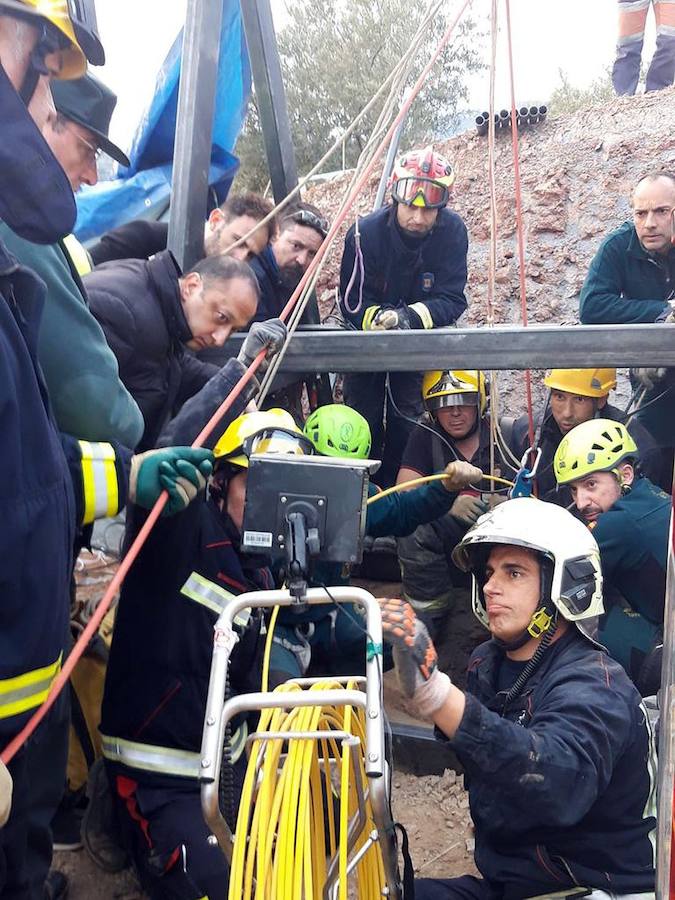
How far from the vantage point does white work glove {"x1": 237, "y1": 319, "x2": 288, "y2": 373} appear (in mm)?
3504

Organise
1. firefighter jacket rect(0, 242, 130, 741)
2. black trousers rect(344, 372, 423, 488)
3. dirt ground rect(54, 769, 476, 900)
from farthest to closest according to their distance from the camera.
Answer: black trousers rect(344, 372, 423, 488), dirt ground rect(54, 769, 476, 900), firefighter jacket rect(0, 242, 130, 741)

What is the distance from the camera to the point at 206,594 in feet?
9.19

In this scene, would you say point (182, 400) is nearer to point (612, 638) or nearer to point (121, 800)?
point (121, 800)

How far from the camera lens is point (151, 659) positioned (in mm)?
2775

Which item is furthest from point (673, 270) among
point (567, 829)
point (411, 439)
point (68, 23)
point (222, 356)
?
point (68, 23)

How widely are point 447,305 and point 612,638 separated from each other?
2447mm

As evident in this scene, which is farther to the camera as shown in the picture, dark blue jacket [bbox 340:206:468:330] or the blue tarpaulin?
dark blue jacket [bbox 340:206:468:330]

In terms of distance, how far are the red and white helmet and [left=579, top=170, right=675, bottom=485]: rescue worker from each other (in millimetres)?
1078

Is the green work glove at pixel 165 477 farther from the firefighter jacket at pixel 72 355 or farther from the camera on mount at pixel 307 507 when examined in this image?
the camera on mount at pixel 307 507

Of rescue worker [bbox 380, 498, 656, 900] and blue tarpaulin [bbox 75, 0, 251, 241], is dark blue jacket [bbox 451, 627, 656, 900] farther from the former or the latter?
blue tarpaulin [bbox 75, 0, 251, 241]

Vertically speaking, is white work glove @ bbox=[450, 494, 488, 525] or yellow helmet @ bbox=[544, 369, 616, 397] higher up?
yellow helmet @ bbox=[544, 369, 616, 397]

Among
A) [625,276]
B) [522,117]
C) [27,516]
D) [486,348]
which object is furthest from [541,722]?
[522,117]

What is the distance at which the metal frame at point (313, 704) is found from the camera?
5.66 feet

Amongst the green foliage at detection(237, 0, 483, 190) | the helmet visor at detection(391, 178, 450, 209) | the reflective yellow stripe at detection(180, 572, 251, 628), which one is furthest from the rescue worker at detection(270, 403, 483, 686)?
the green foliage at detection(237, 0, 483, 190)
